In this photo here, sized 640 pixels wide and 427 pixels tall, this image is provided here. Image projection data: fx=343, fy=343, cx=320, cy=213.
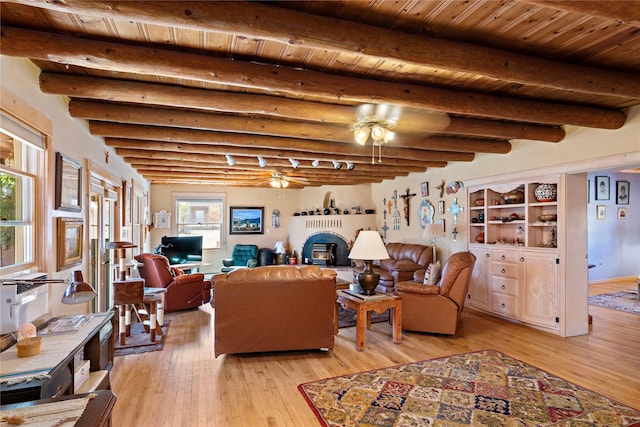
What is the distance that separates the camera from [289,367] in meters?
3.29

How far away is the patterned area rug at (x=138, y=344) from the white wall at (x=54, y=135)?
0.63 metres

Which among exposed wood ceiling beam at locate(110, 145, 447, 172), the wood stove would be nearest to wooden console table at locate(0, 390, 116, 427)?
exposed wood ceiling beam at locate(110, 145, 447, 172)

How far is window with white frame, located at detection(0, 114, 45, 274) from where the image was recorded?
215cm

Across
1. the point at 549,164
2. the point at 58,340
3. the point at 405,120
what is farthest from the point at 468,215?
the point at 58,340

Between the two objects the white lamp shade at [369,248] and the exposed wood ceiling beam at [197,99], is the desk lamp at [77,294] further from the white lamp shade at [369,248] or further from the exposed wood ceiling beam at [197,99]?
the white lamp shade at [369,248]

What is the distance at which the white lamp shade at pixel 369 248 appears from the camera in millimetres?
3887

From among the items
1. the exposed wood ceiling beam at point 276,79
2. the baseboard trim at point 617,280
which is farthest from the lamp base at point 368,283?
the baseboard trim at point 617,280

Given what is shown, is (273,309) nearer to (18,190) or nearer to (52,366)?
(52,366)

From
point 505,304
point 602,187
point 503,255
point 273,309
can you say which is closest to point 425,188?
point 503,255

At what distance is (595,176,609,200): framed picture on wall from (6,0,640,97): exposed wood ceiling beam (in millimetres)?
6047

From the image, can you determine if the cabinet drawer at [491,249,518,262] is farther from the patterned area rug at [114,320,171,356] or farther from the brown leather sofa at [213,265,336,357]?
the patterned area rug at [114,320,171,356]

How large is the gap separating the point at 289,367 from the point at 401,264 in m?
3.51

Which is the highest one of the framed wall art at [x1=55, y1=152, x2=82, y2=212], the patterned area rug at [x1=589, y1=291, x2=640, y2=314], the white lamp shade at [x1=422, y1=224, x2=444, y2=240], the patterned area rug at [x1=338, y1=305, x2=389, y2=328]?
A: the framed wall art at [x1=55, y1=152, x2=82, y2=212]

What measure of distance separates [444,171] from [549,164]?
76.2 inches
